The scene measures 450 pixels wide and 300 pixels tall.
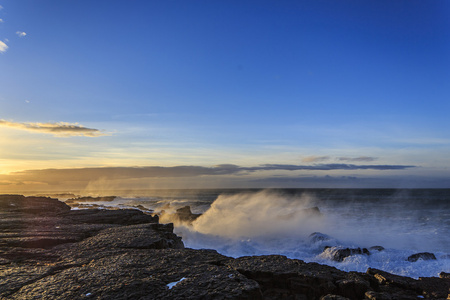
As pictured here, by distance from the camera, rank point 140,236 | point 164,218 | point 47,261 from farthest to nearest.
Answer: point 164,218 → point 140,236 → point 47,261

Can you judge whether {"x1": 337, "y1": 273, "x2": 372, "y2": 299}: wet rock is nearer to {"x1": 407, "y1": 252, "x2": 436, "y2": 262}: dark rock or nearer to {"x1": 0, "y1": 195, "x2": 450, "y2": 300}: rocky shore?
{"x1": 0, "y1": 195, "x2": 450, "y2": 300}: rocky shore

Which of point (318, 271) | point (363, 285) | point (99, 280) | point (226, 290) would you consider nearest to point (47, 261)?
point (99, 280)

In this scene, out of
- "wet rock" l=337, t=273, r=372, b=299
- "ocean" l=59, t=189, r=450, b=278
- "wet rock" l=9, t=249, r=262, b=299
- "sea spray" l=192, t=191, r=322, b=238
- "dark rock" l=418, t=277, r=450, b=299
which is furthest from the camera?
"sea spray" l=192, t=191, r=322, b=238

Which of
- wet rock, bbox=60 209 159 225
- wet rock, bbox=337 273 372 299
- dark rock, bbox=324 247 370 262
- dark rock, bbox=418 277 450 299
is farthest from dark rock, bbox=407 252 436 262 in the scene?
wet rock, bbox=60 209 159 225

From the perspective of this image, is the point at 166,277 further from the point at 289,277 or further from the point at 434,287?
the point at 434,287

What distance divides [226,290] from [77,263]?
170 inches

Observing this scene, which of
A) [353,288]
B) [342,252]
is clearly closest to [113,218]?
[342,252]

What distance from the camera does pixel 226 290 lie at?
212 inches

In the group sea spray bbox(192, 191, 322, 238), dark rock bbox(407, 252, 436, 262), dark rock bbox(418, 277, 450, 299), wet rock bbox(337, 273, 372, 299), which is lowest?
sea spray bbox(192, 191, 322, 238)

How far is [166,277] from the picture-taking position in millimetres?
6023

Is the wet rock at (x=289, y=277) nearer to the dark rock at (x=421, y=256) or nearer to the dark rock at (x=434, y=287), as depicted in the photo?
the dark rock at (x=434, y=287)

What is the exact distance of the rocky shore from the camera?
5418 mm

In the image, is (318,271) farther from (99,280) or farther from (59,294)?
(59,294)

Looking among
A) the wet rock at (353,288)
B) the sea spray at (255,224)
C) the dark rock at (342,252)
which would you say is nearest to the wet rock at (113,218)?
the sea spray at (255,224)
